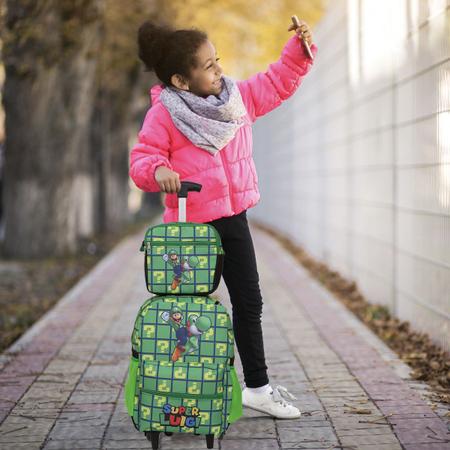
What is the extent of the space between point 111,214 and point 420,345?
14.8m

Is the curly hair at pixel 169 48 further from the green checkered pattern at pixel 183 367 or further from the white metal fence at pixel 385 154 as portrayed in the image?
the white metal fence at pixel 385 154

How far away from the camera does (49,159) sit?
13.5 meters

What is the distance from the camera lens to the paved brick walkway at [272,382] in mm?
4430

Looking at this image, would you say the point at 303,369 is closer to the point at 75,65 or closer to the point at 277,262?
the point at 277,262

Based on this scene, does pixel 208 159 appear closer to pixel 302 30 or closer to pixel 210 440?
pixel 302 30

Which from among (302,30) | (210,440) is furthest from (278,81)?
(210,440)

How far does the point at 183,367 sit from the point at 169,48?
1.46 meters

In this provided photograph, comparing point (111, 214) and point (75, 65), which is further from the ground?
point (75, 65)

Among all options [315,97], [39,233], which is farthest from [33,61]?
[315,97]

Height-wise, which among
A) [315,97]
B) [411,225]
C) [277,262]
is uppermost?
[315,97]

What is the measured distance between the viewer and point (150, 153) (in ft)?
14.6

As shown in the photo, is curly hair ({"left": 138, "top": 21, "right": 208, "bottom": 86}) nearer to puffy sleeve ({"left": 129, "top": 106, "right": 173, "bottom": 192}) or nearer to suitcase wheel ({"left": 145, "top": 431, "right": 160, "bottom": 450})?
puffy sleeve ({"left": 129, "top": 106, "right": 173, "bottom": 192})

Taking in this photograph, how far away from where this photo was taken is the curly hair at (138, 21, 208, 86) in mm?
4500

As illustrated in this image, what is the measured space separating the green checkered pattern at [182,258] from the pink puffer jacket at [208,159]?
24 cm
